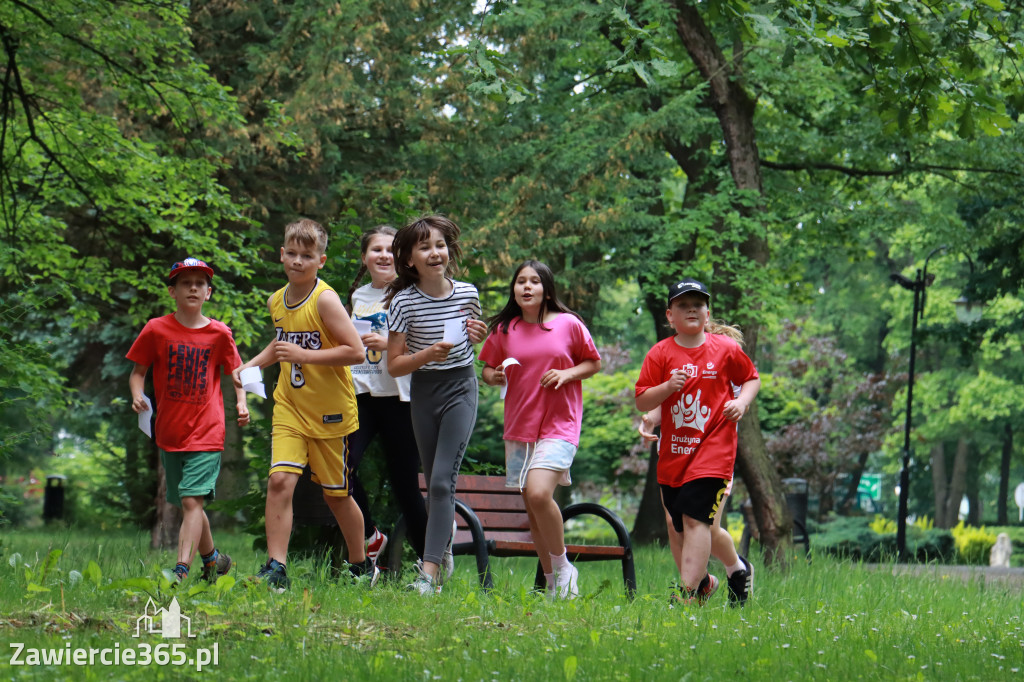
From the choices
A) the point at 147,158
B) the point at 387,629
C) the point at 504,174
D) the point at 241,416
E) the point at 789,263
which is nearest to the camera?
the point at 387,629

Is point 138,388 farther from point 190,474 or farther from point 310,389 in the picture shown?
point 310,389

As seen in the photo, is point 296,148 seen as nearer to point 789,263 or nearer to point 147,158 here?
point 147,158

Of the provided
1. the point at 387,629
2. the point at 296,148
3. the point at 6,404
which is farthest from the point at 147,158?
the point at 387,629

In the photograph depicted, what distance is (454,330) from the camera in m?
6.16

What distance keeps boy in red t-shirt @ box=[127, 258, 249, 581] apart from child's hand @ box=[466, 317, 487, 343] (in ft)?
4.28

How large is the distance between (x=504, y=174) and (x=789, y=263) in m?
7.92

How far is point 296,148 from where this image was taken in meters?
14.1

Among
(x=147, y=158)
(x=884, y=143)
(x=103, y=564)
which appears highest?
(x=884, y=143)

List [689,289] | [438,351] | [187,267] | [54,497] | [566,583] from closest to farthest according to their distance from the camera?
[438,351] < [187,267] < [689,289] < [566,583] < [54,497]

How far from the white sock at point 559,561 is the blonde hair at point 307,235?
2.28 m

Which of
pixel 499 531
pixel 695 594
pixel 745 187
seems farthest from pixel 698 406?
pixel 745 187

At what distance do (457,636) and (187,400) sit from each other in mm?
2389

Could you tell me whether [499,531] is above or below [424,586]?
above

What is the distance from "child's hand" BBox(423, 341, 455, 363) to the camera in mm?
5824
